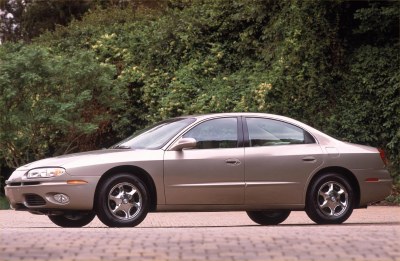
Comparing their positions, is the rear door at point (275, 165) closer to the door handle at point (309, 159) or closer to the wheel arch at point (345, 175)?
the door handle at point (309, 159)

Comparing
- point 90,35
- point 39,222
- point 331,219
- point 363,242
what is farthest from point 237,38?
point 363,242

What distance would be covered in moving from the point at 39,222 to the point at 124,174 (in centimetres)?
351

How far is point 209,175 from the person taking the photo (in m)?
13.5

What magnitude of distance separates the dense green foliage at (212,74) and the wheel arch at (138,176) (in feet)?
30.7

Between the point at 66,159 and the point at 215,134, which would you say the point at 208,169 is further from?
the point at 66,159

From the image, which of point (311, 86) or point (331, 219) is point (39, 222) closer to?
point (331, 219)

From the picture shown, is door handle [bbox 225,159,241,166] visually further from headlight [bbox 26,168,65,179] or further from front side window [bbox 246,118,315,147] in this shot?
headlight [bbox 26,168,65,179]

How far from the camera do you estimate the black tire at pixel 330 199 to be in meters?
13.8

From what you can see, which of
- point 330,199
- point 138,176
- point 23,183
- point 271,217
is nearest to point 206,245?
point 138,176

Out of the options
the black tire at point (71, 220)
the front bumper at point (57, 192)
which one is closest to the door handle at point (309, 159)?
the front bumper at point (57, 192)

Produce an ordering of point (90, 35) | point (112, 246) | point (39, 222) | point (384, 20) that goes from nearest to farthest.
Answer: point (112, 246) → point (39, 222) → point (384, 20) → point (90, 35)

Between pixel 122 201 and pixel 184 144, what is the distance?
1092mm

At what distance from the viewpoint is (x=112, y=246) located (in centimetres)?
891

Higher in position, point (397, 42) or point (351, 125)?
point (397, 42)
